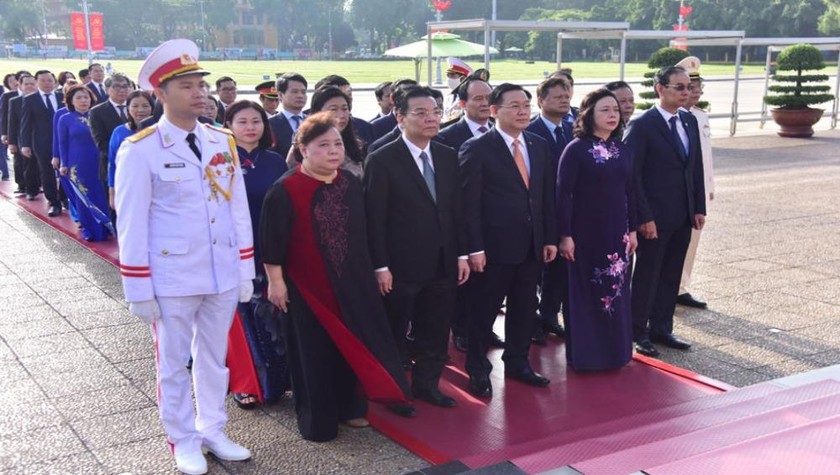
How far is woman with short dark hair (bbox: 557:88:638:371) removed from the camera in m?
4.59

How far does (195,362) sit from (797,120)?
16.7 meters

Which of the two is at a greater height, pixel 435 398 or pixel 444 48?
pixel 444 48

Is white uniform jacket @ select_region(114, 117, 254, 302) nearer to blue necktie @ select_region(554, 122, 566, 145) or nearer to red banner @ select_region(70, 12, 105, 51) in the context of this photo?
blue necktie @ select_region(554, 122, 566, 145)

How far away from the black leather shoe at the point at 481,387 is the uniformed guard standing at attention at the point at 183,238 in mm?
1374

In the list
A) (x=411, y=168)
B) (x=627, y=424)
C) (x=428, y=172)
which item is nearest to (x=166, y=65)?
(x=411, y=168)

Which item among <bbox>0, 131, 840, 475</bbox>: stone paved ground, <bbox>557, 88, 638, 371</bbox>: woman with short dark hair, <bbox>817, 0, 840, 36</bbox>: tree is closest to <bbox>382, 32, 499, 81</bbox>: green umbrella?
<bbox>0, 131, 840, 475</bbox>: stone paved ground

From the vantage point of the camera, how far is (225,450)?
11.9 feet

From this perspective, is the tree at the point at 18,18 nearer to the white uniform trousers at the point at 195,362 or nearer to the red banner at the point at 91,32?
the red banner at the point at 91,32

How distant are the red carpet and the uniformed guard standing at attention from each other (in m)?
Result: 0.99

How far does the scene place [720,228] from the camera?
866 centimetres

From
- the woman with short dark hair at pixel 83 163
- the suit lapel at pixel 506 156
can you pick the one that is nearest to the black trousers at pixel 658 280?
the suit lapel at pixel 506 156

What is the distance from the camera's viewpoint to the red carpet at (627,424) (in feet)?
7.61

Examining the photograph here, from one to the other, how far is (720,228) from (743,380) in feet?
14.3

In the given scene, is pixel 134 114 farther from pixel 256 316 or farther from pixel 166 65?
pixel 166 65
